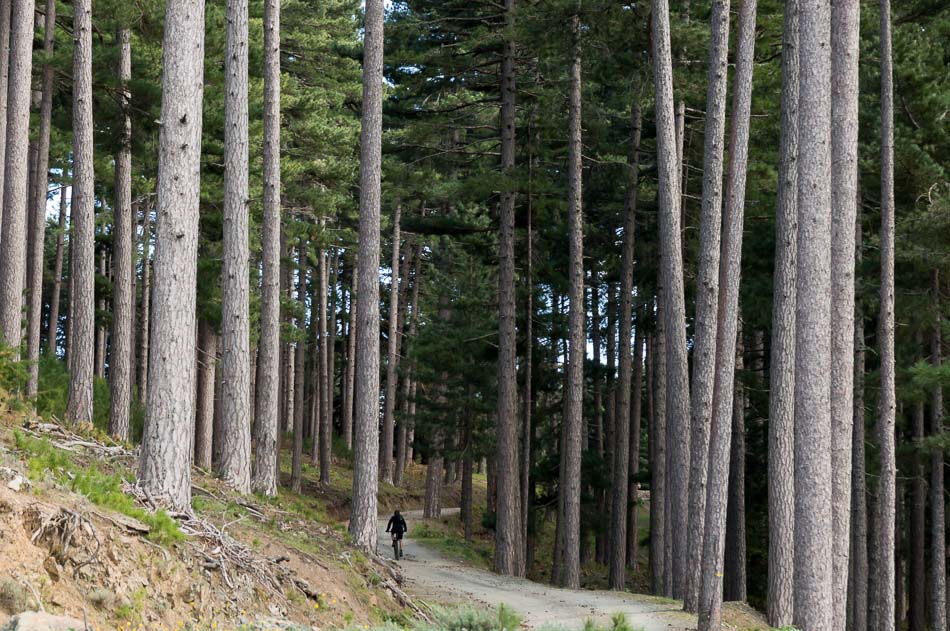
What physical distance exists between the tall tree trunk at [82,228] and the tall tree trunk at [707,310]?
10.4 meters

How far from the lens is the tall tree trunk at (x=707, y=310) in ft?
48.0

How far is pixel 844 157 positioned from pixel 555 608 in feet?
29.7

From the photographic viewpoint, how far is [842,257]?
13.6 meters

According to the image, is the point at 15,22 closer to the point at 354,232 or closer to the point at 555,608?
the point at 555,608

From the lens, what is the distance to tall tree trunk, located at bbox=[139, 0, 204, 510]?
9898mm

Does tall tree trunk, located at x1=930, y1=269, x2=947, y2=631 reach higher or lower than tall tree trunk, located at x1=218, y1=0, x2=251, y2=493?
lower

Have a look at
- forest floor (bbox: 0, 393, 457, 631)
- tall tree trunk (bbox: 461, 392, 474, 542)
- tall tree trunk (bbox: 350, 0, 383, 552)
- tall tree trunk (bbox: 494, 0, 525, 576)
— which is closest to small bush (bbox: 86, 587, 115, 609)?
forest floor (bbox: 0, 393, 457, 631)

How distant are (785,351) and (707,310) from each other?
68.2 inches

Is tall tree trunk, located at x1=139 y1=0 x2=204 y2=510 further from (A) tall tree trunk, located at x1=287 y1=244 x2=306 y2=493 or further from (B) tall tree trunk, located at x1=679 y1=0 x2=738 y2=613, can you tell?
(A) tall tree trunk, located at x1=287 y1=244 x2=306 y2=493

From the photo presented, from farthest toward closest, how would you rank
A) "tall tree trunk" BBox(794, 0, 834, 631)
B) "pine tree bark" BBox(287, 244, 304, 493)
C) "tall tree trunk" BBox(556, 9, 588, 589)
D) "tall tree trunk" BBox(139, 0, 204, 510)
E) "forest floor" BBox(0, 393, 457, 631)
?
"pine tree bark" BBox(287, 244, 304, 493) < "tall tree trunk" BBox(556, 9, 588, 589) < "tall tree trunk" BBox(794, 0, 834, 631) < "tall tree trunk" BBox(139, 0, 204, 510) < "forest floor" BBox(0, 393, 457, 631)

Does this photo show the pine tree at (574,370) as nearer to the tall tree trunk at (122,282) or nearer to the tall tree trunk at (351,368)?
the tall tree trunk at (122,282)

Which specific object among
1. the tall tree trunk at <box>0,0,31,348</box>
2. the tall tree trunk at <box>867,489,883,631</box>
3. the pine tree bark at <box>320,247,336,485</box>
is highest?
the tall tree trunk at <box>0,0,31,348</box>

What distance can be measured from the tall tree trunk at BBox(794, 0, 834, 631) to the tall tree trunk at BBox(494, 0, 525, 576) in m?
9.74

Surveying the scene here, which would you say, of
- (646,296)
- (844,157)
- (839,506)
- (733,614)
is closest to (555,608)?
(733,614)
